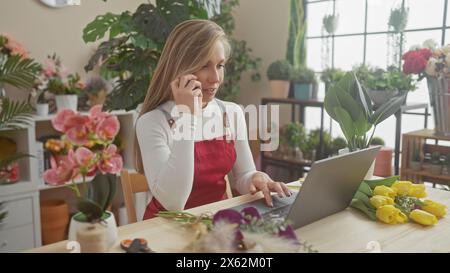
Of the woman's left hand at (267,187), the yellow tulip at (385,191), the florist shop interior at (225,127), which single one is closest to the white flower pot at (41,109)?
the florist shop interior at (225,127)

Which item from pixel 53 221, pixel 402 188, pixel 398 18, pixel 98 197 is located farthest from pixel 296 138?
pixel 98 197

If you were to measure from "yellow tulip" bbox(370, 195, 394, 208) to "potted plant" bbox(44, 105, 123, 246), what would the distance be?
749mm

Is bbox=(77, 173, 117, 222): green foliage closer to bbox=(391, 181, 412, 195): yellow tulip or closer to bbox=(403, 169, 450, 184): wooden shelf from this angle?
bbox=(391, 181, 412, 195): yellow tulip

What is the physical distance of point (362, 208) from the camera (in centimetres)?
120

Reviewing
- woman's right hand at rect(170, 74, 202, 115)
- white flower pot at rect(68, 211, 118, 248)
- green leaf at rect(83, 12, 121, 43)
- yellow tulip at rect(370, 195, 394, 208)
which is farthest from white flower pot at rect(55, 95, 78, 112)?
yellow tulip at rect(370, 195, 394, 208)

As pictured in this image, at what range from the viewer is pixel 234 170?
1.72 metres

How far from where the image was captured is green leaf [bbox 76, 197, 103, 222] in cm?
81

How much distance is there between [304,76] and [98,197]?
2696 millimetres

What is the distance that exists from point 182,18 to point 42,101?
4.03 feet

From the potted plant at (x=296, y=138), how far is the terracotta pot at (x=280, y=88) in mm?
270

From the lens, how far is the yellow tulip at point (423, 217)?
43.7 inches

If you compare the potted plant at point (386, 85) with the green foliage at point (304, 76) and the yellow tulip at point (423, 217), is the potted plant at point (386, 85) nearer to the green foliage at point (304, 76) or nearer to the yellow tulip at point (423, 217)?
the green foliage at point (304, 76)

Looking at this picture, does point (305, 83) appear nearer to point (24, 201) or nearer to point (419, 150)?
point (419, 150)
